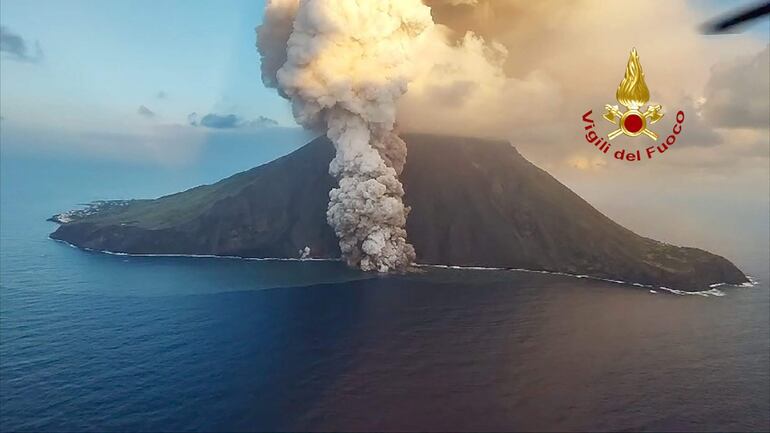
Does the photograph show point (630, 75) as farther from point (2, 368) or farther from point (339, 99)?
point (339, 99)

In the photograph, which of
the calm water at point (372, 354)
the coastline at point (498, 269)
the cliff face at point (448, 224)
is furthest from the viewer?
the cliff face at point (448, 224)

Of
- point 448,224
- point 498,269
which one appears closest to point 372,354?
point 498,269

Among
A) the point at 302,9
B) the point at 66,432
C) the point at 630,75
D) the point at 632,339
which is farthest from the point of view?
the point at 302,9

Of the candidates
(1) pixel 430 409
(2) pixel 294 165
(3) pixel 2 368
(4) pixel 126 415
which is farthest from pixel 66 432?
(2) pixel 294 165

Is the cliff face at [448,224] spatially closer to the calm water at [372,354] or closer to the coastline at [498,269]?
the coastline at [498,269]

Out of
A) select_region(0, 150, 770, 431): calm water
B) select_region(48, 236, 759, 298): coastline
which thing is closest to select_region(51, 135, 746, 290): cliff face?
select_region(48, 236, 759, 298): coastline

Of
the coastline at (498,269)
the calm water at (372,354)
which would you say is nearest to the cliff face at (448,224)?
the coastline at (498,269)
